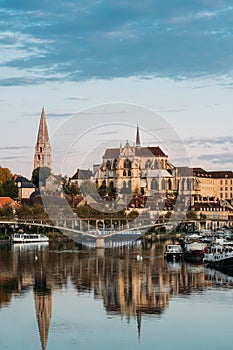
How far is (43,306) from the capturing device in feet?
71.0

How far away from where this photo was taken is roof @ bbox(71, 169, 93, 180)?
80.3 metres

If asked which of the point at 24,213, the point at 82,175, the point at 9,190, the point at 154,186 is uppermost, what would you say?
the point at 82,175

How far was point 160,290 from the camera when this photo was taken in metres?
24.3

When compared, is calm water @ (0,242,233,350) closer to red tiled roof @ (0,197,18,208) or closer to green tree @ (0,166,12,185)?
red tiled roof @ (0,197,18,208)

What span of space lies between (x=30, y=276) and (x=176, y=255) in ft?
30.0

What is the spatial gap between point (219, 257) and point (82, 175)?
49897 mm

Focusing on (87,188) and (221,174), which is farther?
(221,174)

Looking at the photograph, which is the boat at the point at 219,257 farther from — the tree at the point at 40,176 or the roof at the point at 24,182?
the tree at the point at 40,176

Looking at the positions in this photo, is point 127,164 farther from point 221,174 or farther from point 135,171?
point 221,174

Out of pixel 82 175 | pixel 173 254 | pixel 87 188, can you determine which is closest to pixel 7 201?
pixel 87 188

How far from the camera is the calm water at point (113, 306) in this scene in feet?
57.9

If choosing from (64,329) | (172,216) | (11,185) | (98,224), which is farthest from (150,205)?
(64,329)

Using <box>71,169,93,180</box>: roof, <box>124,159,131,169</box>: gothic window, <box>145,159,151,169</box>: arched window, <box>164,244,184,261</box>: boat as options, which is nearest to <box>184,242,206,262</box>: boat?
<box>164,244,184,261</box>: boat

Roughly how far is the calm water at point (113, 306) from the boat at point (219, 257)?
55 cm
